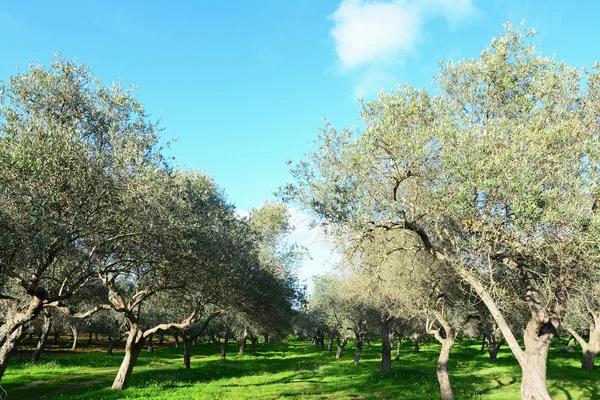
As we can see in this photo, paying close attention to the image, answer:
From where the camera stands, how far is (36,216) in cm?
1197

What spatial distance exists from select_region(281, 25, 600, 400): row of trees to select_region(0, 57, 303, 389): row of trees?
22.1ft

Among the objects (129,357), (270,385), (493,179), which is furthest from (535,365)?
(129,357)

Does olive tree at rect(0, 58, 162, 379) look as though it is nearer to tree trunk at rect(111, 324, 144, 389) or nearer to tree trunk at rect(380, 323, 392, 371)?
tree trunk at rect(111, 324, 144, 389)

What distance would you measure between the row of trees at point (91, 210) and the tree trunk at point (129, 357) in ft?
0.27

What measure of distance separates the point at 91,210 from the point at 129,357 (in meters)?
18.0

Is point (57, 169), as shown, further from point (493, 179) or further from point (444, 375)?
point (444, 375)

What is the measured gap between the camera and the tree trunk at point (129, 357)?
27.0 meters

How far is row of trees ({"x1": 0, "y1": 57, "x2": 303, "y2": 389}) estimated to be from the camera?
12.6 meters

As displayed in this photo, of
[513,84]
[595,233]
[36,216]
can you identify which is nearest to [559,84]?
[513,84]

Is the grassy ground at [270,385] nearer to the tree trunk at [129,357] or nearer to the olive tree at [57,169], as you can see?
the tree trunk at [129,357]

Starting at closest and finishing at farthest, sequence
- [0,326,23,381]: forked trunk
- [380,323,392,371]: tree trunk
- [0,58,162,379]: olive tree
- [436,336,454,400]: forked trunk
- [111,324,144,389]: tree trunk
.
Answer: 1. [0,58,162,379]: olive tree
2. [0,326,23,381]: forked trunk
3. [436,336,454,400]: forked trunk
4. [111,324,144,389]: tree trunk
5. [380,323,392,371]: tree trunk

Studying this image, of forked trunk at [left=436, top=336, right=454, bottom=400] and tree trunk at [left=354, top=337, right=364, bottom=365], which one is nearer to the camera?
forked trunk at [left=436, top=336, right=454, bottom=400]

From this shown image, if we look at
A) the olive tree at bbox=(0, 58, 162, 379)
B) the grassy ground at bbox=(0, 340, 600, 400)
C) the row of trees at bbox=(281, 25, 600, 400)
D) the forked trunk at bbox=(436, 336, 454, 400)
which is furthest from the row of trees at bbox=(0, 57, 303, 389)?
the forked trunk at bbox=(436, 336, 454, 400)

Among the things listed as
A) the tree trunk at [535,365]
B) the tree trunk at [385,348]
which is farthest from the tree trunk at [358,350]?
the tree trunk at [535,365]
